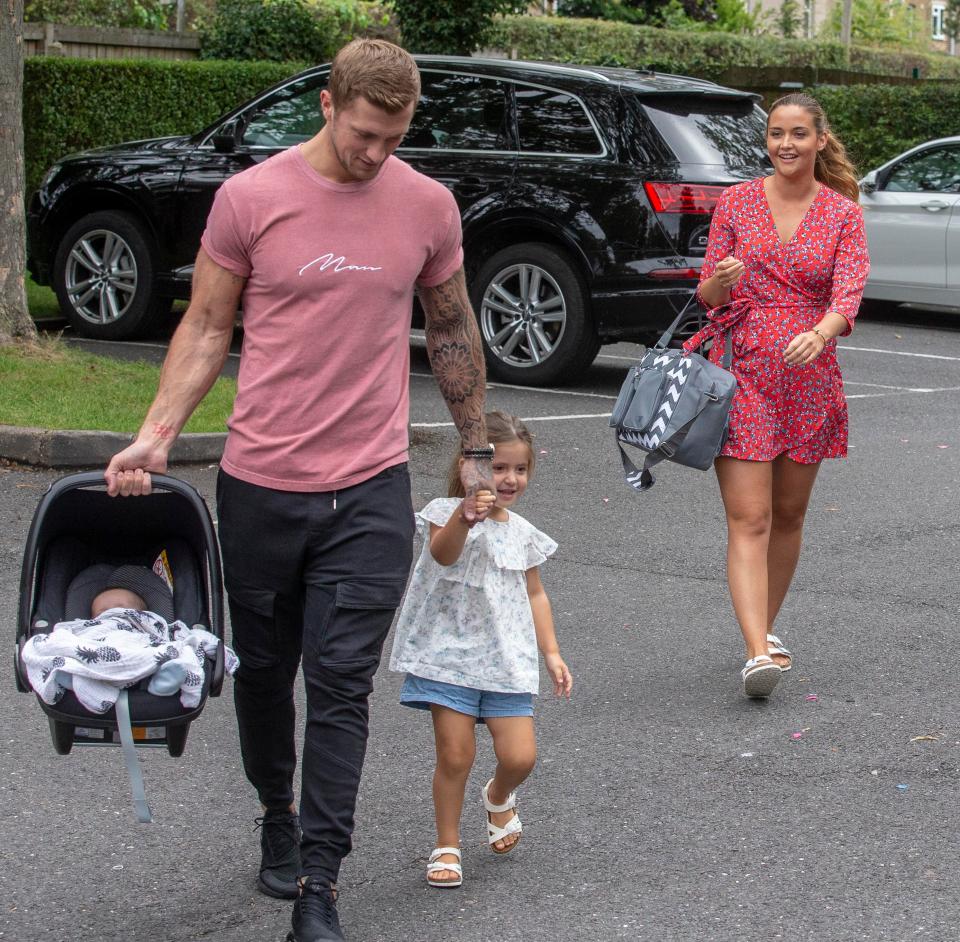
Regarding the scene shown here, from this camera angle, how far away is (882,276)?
49.8 feet

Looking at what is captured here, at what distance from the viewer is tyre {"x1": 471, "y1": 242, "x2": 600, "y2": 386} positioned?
1059 centimetres

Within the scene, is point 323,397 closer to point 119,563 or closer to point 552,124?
point 119,563

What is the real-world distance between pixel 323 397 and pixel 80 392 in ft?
20.3

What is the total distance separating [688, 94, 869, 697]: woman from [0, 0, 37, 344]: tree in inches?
245

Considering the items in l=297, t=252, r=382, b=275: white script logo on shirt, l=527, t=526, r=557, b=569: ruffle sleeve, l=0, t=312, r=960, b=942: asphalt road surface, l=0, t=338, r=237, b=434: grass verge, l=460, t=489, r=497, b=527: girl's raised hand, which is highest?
l=297, t=252, r=382, b=275: white script logo on shirt

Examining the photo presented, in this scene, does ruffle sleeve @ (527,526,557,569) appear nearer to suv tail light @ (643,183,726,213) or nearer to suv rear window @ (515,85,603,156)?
suv tail light @ (643,183,726,213)

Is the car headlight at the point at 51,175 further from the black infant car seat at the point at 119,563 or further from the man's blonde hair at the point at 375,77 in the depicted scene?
the man's blonde hair at the point at 375,77

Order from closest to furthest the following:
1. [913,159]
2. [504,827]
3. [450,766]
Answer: [450,766]
[504,827]
[913,159]

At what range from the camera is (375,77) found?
3.31 metres

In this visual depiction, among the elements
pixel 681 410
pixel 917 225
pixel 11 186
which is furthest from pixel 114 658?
pixel 917 225

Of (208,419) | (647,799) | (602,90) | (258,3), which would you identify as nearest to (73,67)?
(258,3)

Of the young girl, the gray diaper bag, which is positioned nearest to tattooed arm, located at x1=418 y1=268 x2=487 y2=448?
the young girl

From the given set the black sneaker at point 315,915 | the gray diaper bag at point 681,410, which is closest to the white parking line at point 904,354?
the gray diaper bag at point 681,410

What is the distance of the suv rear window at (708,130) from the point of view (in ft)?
34.5
